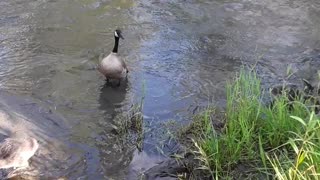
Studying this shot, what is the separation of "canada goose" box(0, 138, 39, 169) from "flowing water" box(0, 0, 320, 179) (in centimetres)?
25

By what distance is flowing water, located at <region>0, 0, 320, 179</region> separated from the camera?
6.43 meters

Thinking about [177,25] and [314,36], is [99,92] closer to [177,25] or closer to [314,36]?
[177,25]

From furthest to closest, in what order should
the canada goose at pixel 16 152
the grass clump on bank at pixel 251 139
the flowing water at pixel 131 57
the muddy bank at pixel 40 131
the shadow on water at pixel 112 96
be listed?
the shadow on water at pixel 112 96, the flowing water at pixel 131 57, the muddy bank at pixel 40 131, the canada goose at pixel 16 152, the grass clump on bank at pixel 251 139

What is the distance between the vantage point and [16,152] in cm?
562

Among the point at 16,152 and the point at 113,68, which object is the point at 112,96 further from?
the point at 16,152

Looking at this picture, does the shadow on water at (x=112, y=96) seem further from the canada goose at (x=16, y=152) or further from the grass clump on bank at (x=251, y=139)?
the grass clump on bank at (x=251, y=139)

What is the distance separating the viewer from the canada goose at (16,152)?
5605 mm

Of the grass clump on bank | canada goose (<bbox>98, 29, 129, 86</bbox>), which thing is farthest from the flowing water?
the grass clump on bank

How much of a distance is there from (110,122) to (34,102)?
1.31 m

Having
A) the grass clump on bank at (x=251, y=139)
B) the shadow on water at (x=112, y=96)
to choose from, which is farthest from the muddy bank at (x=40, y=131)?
the grass clump on bank at (x=251, y=139)

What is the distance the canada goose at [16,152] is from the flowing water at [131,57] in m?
0.25

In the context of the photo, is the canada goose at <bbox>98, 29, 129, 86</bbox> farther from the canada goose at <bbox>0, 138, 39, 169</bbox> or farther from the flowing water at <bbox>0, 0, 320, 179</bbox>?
the canada goose at <bbox>0, 138, 39, 169</bbox>

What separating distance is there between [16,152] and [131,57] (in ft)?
12.7

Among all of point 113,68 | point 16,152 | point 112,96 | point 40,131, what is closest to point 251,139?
point 16,152
